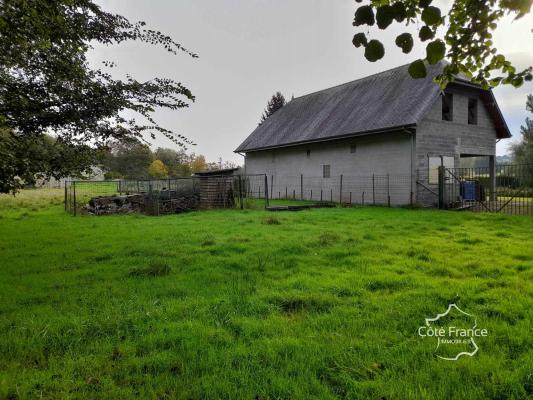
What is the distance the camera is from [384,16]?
1.67 meters

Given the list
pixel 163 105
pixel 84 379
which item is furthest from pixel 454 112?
pixel 84 379

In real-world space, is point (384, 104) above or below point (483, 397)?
above

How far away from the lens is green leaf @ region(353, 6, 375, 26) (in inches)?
65.9

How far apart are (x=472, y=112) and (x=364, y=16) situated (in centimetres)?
2077

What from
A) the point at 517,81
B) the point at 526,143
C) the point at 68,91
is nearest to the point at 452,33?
the point at 517,81

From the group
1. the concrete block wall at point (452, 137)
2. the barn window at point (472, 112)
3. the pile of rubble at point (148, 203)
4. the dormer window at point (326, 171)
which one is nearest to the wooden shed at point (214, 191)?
the pile of rubble at point (148, 203)

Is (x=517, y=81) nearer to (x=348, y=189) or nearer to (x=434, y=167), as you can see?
(x=434, y=167)

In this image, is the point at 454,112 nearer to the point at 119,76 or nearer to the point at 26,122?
the point at 119,76

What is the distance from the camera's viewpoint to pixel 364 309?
12.4 feet

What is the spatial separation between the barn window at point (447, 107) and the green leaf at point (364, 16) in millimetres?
18321

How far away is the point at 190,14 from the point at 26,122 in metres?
10.4

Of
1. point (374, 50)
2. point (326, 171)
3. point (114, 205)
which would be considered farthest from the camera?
point (326, 171)

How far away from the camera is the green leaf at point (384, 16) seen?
5.44ft

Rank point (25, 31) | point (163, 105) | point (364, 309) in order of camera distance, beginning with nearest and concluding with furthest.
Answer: point (364, 309)
point (25, 31)
point (163, 105)
